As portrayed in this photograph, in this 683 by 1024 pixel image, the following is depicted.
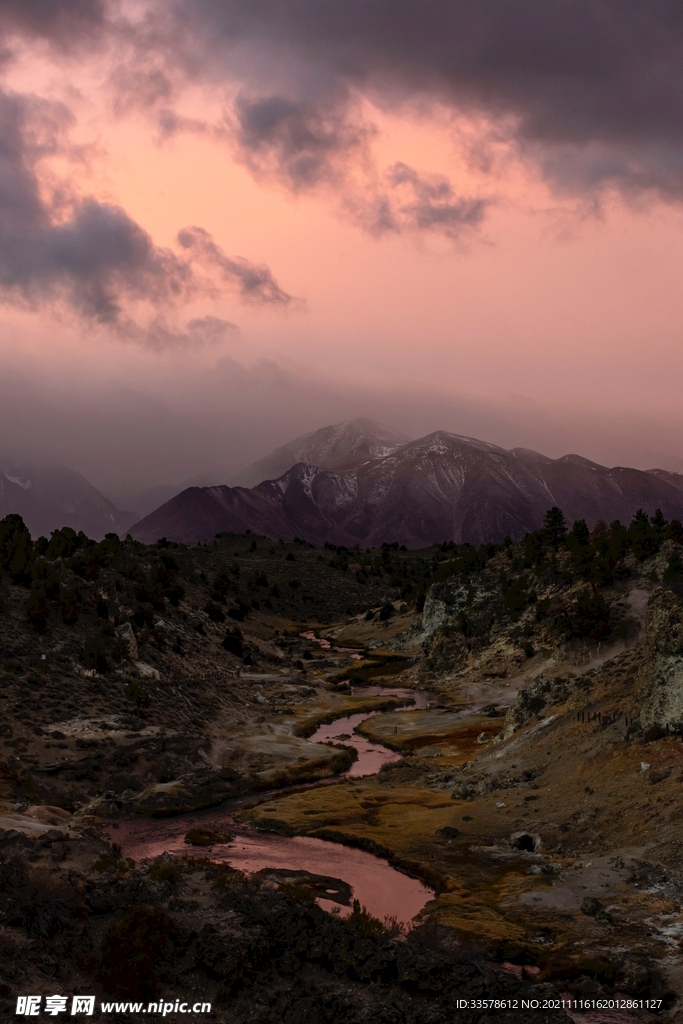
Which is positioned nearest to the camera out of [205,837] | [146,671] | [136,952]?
[136,952]

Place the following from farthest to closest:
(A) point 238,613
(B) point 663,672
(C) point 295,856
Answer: (A) point 238,613 → (B) point 663,672 → (C) point 295,856

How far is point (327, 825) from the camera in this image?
54.0m

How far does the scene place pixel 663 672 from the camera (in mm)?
51594

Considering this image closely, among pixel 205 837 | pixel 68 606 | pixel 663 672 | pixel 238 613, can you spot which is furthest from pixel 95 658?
pixel 238 613

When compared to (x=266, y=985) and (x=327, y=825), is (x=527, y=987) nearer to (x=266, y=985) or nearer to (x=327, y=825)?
(x=266, y=985)

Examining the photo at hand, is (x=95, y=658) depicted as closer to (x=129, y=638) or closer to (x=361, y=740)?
(x=129, y=638)

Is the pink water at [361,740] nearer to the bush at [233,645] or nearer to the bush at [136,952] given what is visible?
the bush at [233,645]

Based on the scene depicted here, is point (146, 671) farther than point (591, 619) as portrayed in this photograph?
No

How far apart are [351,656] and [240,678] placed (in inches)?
1944

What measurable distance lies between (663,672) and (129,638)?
5747 cm

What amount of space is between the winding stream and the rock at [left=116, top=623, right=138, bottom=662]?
27954 mm

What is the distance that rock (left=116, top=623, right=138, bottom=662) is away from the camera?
8250 centimetres

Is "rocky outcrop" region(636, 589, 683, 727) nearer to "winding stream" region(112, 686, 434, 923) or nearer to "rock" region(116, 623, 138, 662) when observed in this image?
"winding stream" region(112, 686, 434, 923)

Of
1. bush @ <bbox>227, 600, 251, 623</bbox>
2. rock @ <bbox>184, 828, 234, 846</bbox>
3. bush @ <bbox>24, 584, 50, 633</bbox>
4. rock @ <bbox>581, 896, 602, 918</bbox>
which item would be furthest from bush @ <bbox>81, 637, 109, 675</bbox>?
bush @ <bbox>227, 600, 251, 623</bbox>
